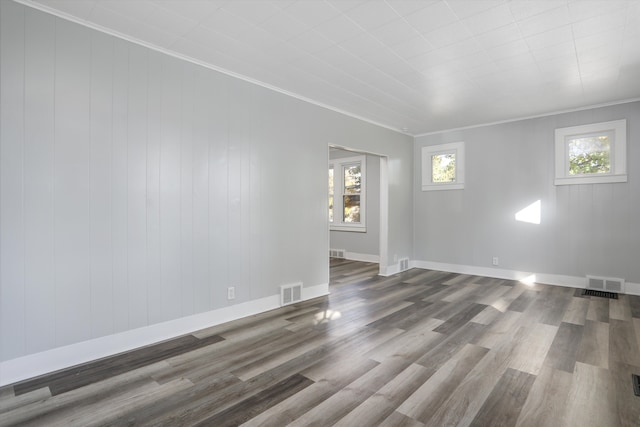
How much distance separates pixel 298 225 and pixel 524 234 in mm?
3914

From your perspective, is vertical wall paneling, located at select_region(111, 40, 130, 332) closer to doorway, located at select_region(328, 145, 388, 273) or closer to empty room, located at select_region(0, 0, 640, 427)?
empty room, located at select_region(0, 0, 640, 427)

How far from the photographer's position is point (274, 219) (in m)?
4.11

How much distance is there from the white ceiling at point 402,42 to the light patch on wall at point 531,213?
5.71 ft

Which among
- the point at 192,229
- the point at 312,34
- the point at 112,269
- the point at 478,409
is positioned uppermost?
the point at 312,34

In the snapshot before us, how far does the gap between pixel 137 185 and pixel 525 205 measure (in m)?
5.74

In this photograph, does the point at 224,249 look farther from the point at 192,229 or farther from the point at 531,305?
the point at 531,305

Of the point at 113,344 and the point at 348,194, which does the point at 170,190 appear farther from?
the point at 348,194

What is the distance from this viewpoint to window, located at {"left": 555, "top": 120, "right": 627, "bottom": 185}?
4680 mm

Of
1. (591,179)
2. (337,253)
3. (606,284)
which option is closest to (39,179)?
(337,253)

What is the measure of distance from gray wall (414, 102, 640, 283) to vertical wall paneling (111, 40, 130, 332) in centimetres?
544

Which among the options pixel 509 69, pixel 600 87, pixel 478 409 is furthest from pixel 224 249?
pixel 600 87

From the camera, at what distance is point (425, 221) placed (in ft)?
22.1

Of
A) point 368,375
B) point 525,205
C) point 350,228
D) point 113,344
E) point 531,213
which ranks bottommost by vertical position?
point 368,375

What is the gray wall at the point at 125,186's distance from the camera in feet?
7.82
